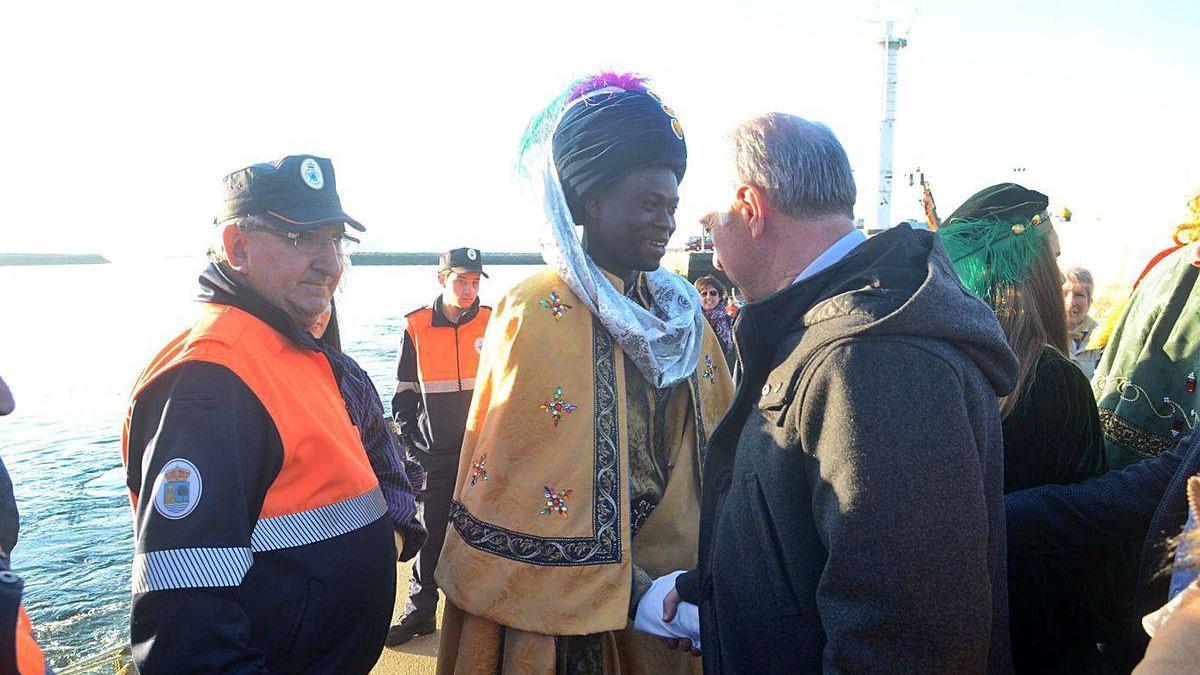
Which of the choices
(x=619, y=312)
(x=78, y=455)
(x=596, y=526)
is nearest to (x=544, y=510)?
(x=596, y=526)

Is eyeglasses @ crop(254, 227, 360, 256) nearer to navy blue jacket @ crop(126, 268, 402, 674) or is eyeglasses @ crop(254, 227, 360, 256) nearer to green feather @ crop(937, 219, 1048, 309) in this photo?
navy blue jacket @ crop(126, 268, 402, 674)

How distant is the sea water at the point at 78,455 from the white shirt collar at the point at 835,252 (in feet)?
3.60

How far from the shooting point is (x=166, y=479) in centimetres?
147

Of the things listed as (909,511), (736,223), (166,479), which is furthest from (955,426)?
(166,479)

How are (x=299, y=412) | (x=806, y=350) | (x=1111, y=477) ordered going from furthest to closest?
(x=1111, y=477), (x=299, y=412), (x=806, y=350)

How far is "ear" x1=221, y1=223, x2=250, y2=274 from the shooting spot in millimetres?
1880

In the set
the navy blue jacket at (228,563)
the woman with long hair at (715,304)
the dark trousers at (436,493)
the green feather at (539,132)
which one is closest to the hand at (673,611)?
the navy blue jacket at (228,563)

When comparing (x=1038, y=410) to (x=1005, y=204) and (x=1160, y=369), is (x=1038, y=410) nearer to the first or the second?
(x=1005, y=204)

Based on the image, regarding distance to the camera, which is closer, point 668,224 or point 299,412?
point 299,412

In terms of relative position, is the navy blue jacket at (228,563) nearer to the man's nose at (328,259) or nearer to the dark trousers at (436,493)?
the man's nose at (328,259)

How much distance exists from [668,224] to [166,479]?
5.21ft

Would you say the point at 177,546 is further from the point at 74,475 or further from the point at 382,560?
the point at 74,475

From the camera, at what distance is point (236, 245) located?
74.5 inches

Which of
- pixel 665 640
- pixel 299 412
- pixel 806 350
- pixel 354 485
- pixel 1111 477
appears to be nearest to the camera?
pixel 806 350
